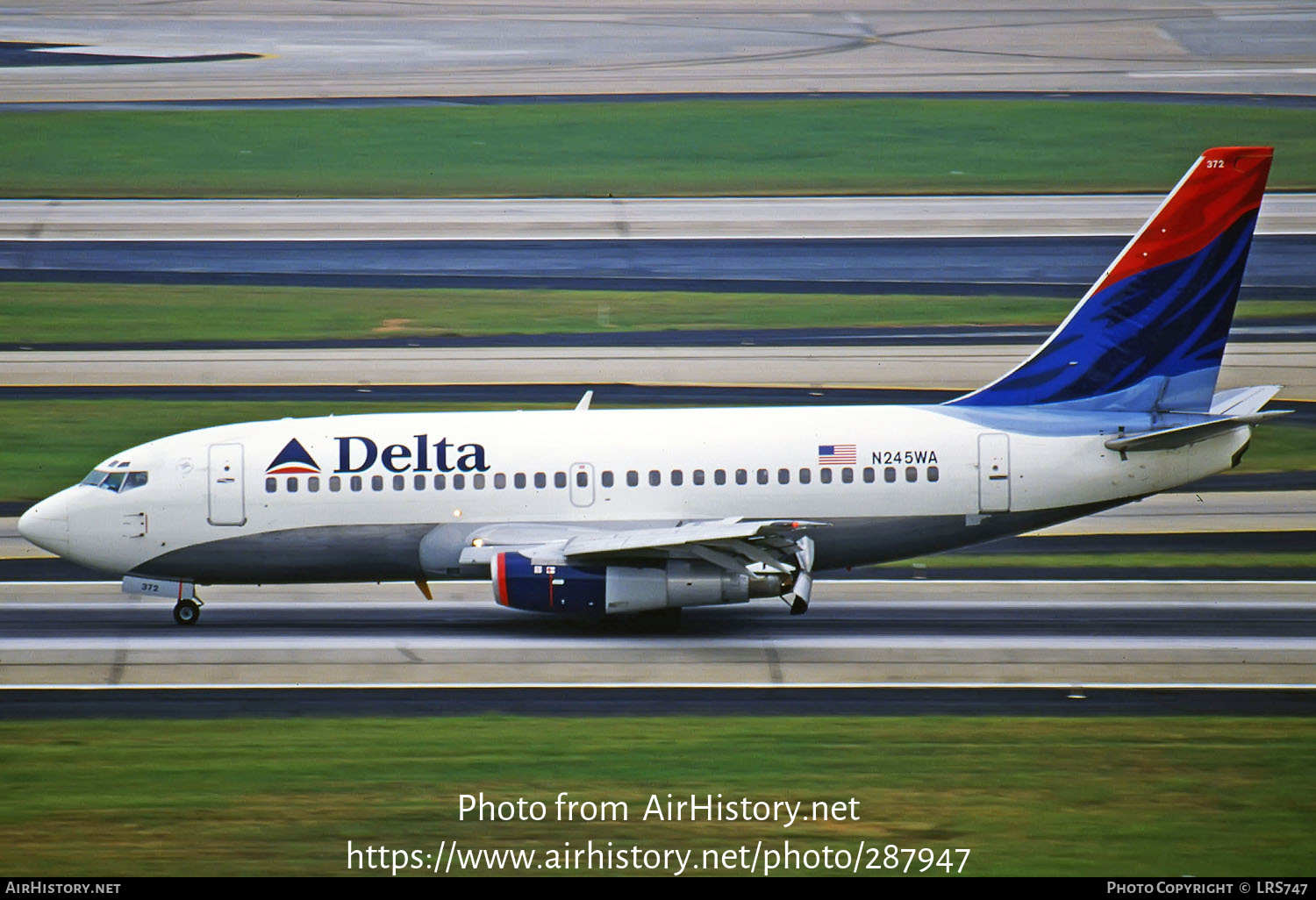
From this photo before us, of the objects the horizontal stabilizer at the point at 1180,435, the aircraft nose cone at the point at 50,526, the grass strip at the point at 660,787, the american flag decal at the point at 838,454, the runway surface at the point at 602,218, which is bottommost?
the grass strip at the point at 660,787

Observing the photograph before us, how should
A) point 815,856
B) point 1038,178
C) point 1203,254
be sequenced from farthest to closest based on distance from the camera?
point 1038,178, point 1203,254, point 815,856

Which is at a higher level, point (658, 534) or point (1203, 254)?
point (1203, 254)

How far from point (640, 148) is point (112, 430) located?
30.4 m

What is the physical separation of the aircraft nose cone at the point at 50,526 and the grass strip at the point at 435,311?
18.1 metres

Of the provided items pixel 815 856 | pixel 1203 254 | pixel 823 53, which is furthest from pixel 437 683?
pixel 823 53

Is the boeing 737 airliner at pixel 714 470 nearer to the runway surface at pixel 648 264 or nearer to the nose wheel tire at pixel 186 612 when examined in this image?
the nose wheel tire at pixel 186 612

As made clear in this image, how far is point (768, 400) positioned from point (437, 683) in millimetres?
17703

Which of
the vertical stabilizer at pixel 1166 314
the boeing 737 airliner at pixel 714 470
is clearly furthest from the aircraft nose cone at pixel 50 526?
the vertical stabilizer at pixel 1166 314

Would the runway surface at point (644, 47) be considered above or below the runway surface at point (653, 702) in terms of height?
above

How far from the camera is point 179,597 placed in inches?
1195

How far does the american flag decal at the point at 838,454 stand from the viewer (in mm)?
29359

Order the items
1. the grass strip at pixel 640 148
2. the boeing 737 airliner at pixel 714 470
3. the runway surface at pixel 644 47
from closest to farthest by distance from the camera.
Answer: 1. the boeing 737 airliner at pixel 714 470
2. the grass strip at pixel 640 148
3. the runway surface at pixel 644 47

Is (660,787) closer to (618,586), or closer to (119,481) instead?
(618,586)

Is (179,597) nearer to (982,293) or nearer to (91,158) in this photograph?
(982,293)
